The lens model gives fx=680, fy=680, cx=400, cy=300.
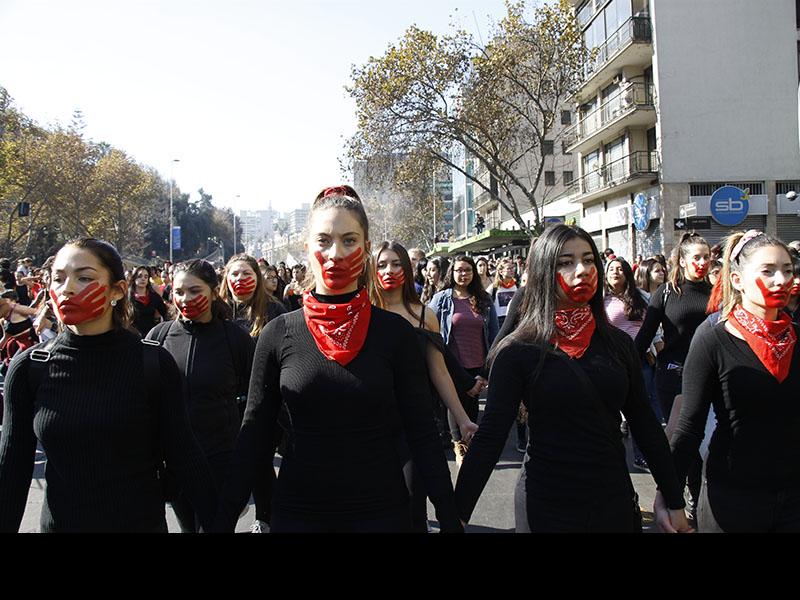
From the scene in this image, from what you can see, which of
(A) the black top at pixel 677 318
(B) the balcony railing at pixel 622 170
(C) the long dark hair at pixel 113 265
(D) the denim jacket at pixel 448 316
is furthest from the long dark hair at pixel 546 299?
(B) the balcony railing at pixel 622 170

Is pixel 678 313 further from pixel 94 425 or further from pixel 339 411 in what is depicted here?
pixel 94 425

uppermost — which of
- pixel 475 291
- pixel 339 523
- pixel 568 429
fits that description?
pixel 475 291

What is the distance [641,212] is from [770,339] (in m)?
27.5

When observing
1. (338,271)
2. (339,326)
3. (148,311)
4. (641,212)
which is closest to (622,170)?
(641,212)

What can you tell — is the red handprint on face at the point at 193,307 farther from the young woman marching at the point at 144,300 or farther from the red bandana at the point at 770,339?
the young woman marching at the point at 144,300

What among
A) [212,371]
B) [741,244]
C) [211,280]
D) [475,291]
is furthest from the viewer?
[475,291]

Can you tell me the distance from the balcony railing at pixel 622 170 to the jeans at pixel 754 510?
2710 centimetres

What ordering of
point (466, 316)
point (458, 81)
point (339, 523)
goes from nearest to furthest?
1. point (339, 523)
2. point (466, 316)
3. point (458, 81)

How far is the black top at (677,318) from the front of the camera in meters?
5.31

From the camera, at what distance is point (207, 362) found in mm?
3904

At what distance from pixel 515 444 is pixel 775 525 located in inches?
188

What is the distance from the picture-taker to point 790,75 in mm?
26062

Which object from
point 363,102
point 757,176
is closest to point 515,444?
point 363,102

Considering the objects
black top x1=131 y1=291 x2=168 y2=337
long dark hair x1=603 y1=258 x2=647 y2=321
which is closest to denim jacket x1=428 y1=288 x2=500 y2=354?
long dark hair x1=603 y1=258 x2=647 y2=321
